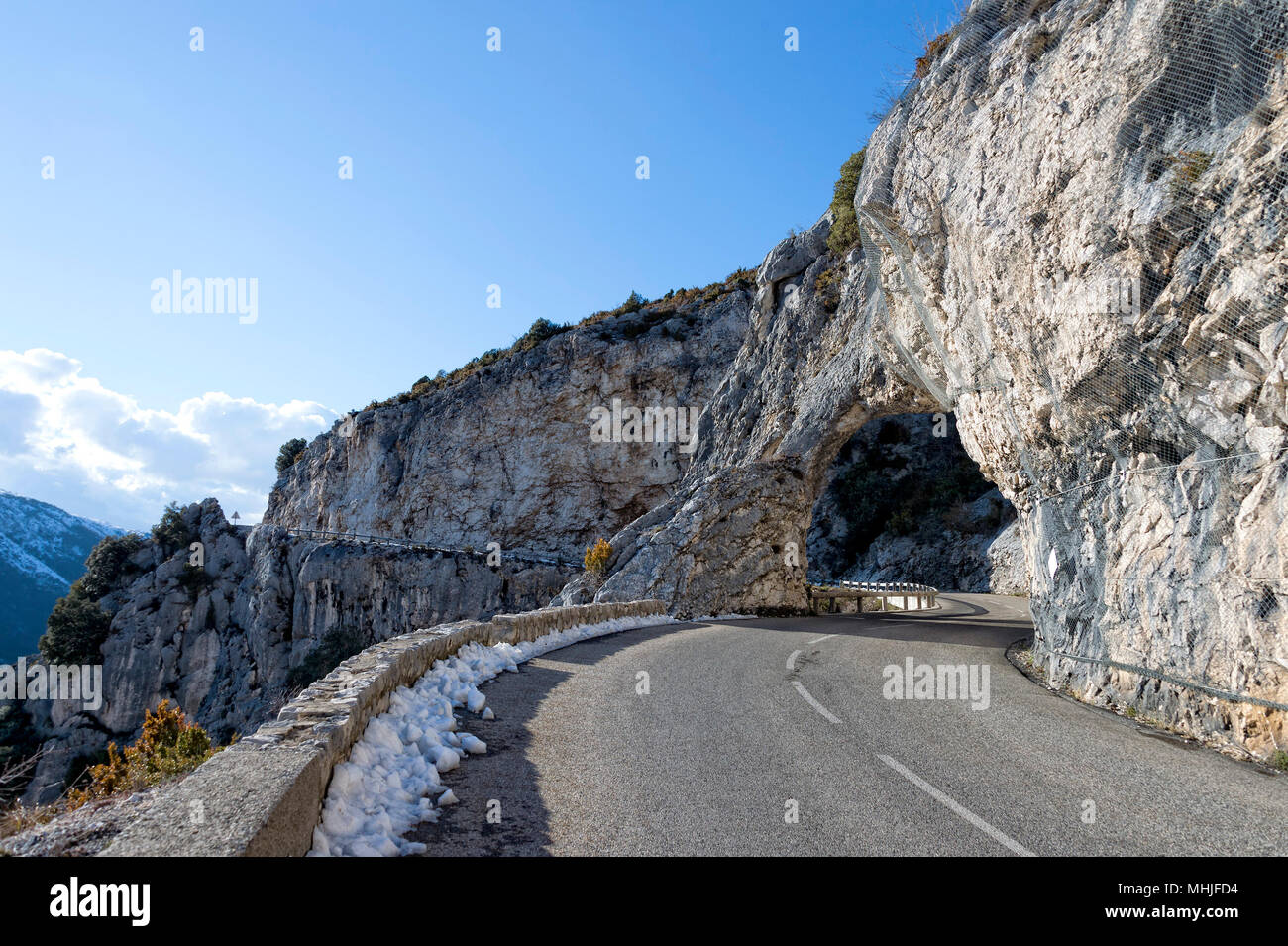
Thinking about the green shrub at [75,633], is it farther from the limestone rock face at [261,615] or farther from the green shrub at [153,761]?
the green shrub at [153,761]

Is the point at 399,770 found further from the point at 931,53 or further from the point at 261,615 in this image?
the point at 261,615

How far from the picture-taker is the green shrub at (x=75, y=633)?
44156 millimetres

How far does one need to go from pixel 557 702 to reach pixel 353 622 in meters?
41.3

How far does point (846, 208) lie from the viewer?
2983cm

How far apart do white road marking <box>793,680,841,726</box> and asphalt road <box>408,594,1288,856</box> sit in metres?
0.04

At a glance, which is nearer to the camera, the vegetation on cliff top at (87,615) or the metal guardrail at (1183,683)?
the metal guardrail at (1183,683)

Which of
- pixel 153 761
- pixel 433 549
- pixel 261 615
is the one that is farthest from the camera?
pixel 433 549

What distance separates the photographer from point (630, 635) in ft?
55.2

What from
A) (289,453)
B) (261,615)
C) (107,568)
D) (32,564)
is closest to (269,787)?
(261,615)

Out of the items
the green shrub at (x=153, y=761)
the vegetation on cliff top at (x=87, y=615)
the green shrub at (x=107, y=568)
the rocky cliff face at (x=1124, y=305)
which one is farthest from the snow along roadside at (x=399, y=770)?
the green shrub at (x=107, y=568)

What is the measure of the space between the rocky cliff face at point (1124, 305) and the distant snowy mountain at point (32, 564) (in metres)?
108

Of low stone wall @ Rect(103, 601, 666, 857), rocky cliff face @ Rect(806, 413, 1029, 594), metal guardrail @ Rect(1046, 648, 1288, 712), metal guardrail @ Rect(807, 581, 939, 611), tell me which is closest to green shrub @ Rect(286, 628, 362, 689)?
metal guardrail @ Rect(807, 581, 939, 611)

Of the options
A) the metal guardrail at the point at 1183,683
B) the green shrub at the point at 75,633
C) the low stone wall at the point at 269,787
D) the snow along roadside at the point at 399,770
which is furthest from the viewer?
the green shrub at the point at 75,633

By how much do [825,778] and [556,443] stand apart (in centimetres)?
4847
